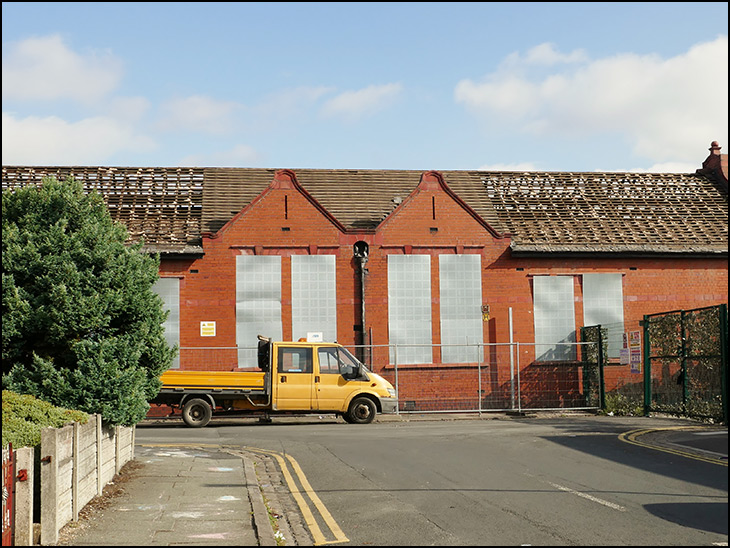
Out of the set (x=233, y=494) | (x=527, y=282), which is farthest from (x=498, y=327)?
(x=233, y=494)

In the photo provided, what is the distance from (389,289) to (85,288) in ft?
60.6

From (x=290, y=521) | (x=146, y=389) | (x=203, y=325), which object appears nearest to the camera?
(x=290, y=521)

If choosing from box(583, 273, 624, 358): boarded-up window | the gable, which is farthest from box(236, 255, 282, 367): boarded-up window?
box(583, 273, 624, 358): boarded-up window

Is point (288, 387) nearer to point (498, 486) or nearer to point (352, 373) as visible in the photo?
point (352, 373)

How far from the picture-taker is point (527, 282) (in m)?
30.3

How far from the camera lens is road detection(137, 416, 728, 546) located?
28.7 ft

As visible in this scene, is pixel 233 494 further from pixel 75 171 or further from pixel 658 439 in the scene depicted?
pixel 75 171

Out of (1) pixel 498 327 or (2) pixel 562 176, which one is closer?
(1) pixel 498 327

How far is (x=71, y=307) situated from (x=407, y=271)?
1911 centimetres

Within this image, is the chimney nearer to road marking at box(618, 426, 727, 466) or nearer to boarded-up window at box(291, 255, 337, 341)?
boarded-up window at box(291, 255, 337, 341)

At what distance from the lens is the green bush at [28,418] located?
29.5 ft

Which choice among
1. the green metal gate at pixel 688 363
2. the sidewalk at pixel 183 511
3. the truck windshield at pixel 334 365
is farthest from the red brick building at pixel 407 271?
the sidewalk at pixel 183 511

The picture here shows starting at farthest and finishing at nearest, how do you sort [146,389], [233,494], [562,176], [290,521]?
[562,176]
[146,389]
[233,494]
[290,521]

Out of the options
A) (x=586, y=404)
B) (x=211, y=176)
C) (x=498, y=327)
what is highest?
(x=211, y=176)
